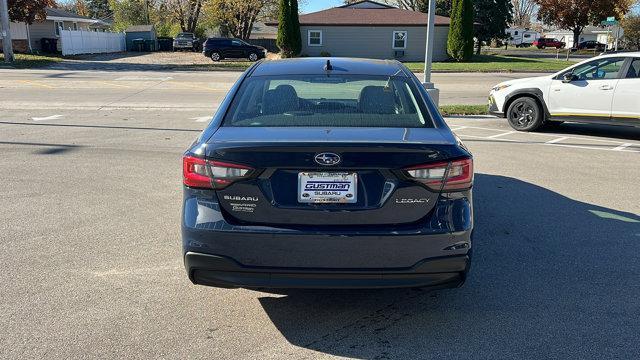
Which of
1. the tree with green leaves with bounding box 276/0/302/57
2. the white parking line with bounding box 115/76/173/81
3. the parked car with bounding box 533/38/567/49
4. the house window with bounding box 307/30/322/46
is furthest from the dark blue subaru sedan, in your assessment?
the parked car with bounding box 533/38/567/49

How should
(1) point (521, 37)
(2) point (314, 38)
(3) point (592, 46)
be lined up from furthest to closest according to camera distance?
(1) point (521, 37) → (3) point (592, 46) → (2) point (314, 38)

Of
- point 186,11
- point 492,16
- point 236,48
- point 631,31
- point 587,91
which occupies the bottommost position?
point 587,91

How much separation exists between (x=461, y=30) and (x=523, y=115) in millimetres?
28094

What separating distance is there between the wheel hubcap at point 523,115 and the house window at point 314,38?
104ft

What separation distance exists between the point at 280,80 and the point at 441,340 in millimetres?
2261

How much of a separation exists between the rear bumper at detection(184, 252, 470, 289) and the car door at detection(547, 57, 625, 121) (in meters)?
8.90

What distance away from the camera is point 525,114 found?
1185 cm

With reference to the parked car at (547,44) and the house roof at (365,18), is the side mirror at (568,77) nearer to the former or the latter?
the house roof at (365,18)

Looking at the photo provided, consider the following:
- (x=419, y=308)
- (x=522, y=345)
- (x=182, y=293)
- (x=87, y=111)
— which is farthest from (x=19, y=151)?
(x=522, y=345)

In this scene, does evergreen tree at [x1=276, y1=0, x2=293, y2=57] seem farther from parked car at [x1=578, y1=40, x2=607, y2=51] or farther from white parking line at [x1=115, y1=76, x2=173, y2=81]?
parked car at [x1=578, y1=40, x2=607, y2=51]

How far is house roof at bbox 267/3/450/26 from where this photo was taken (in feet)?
137

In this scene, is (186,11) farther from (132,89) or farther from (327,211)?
(327,211)

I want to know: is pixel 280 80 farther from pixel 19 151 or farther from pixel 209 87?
pixel 209 87

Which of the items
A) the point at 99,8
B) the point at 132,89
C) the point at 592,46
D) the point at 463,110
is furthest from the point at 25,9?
the point at 99,8
